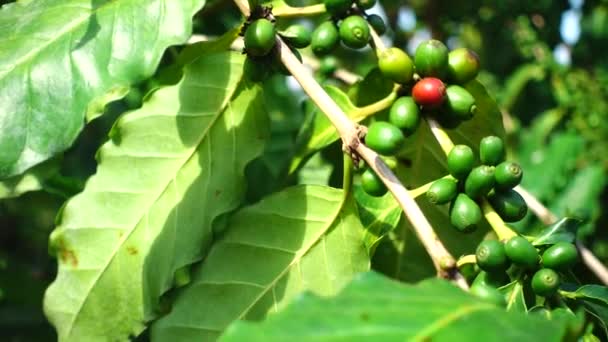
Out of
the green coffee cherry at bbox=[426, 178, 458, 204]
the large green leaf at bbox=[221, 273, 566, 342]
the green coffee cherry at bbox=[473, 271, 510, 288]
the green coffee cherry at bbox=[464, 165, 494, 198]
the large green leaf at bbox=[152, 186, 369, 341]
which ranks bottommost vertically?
the large green leaf at bbox=[152, 186, 369, 341]

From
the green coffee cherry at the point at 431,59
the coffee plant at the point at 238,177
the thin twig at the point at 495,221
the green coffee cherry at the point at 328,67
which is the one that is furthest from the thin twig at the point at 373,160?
the green coffee cherry at the point at 328,67

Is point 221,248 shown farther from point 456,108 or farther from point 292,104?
point 292,104

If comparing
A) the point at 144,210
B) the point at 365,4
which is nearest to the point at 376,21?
the point at 365,4

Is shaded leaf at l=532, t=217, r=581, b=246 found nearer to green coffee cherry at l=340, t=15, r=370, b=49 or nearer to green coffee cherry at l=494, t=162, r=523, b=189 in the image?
green coffee cherry at l=494, t=162, r=523, b=189

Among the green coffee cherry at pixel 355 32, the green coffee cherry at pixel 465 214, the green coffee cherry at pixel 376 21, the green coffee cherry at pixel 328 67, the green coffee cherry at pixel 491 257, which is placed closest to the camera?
the green coffee cherry at pixel 491 257

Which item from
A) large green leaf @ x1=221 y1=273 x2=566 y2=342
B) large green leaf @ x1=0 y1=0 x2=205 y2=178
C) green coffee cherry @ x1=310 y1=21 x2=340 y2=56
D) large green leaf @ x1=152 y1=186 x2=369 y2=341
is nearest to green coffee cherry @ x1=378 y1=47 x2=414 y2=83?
green coffee cherry @ x1=310 y1=21 x2=340 y2=56

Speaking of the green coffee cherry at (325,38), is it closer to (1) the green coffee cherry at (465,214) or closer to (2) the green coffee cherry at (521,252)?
(1) the green coffee cherry at (465,214)

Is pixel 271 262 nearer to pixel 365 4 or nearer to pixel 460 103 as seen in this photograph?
pixel 460 103
